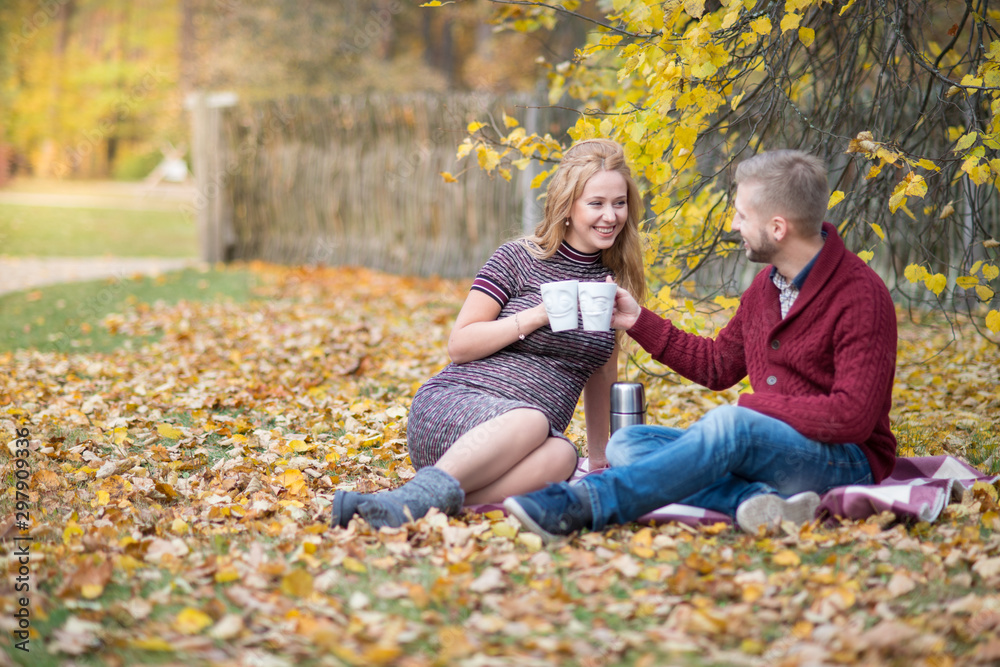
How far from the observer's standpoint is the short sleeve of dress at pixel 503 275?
3.20m

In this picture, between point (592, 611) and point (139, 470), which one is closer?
point (592, 611)

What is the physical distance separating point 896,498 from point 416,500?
4.79ft

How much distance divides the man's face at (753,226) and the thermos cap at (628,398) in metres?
0.68

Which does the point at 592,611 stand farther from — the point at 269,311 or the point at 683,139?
the point at 269,311

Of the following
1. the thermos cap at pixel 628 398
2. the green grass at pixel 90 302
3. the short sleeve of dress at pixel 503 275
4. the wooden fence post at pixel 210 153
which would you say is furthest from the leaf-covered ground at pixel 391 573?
the wooden fence post at pixel 210 153

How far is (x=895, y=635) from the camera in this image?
1.93 m

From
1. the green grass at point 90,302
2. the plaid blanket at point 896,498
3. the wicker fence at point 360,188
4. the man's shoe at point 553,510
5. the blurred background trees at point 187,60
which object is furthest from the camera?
the blurred background trees at point 187,60

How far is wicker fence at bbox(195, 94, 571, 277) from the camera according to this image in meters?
9.23

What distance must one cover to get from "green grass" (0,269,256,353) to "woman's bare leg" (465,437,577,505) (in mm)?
4441

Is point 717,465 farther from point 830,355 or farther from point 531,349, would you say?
Result: point 531,349

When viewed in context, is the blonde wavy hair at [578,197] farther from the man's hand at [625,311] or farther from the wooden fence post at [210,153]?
the wooden fence post at [210,153]

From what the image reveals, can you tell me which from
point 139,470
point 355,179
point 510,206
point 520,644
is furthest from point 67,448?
point 355,179

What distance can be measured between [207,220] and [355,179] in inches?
98.3

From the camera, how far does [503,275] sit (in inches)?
127
